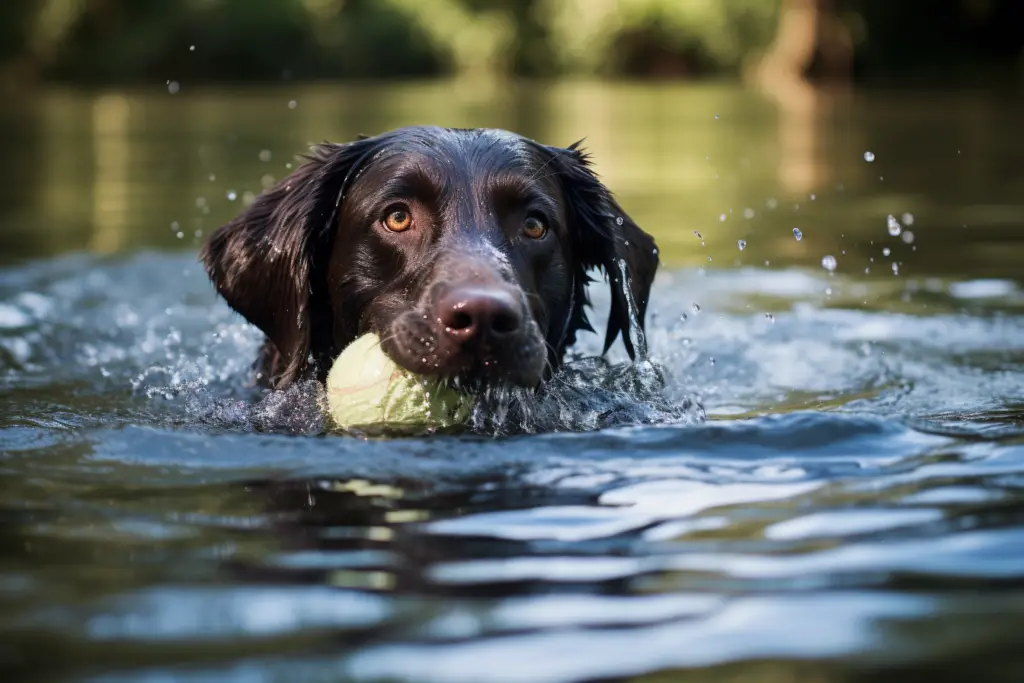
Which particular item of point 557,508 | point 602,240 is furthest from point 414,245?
point 557,508

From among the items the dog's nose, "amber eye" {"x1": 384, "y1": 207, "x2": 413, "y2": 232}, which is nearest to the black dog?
"amber eye" {"x1": 384, "y1": 207, "x2": 413, "y2": 232}

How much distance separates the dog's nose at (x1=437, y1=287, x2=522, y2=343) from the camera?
415cm

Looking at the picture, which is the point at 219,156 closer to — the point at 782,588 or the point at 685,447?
the point at 685,447

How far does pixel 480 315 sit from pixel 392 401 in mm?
518

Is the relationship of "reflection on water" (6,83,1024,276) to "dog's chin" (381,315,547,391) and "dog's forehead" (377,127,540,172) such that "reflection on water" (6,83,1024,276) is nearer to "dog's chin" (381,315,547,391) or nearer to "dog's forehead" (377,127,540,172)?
"dog's forehead" (377,127,540,172)

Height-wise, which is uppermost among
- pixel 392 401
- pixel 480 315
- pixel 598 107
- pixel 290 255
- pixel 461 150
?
pixel 598 107

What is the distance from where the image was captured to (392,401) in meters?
4.51

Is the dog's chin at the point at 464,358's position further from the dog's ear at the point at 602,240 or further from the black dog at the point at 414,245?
the dog's ear at the point at 602,240

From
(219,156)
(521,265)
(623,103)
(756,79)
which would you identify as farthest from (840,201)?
(756,79)

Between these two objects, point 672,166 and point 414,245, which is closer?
point 414,245

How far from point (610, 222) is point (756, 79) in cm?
4306

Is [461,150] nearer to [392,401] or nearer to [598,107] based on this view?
[392,401]

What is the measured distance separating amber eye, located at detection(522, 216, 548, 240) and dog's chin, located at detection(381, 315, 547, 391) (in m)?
0.70

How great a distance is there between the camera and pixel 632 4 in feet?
183
